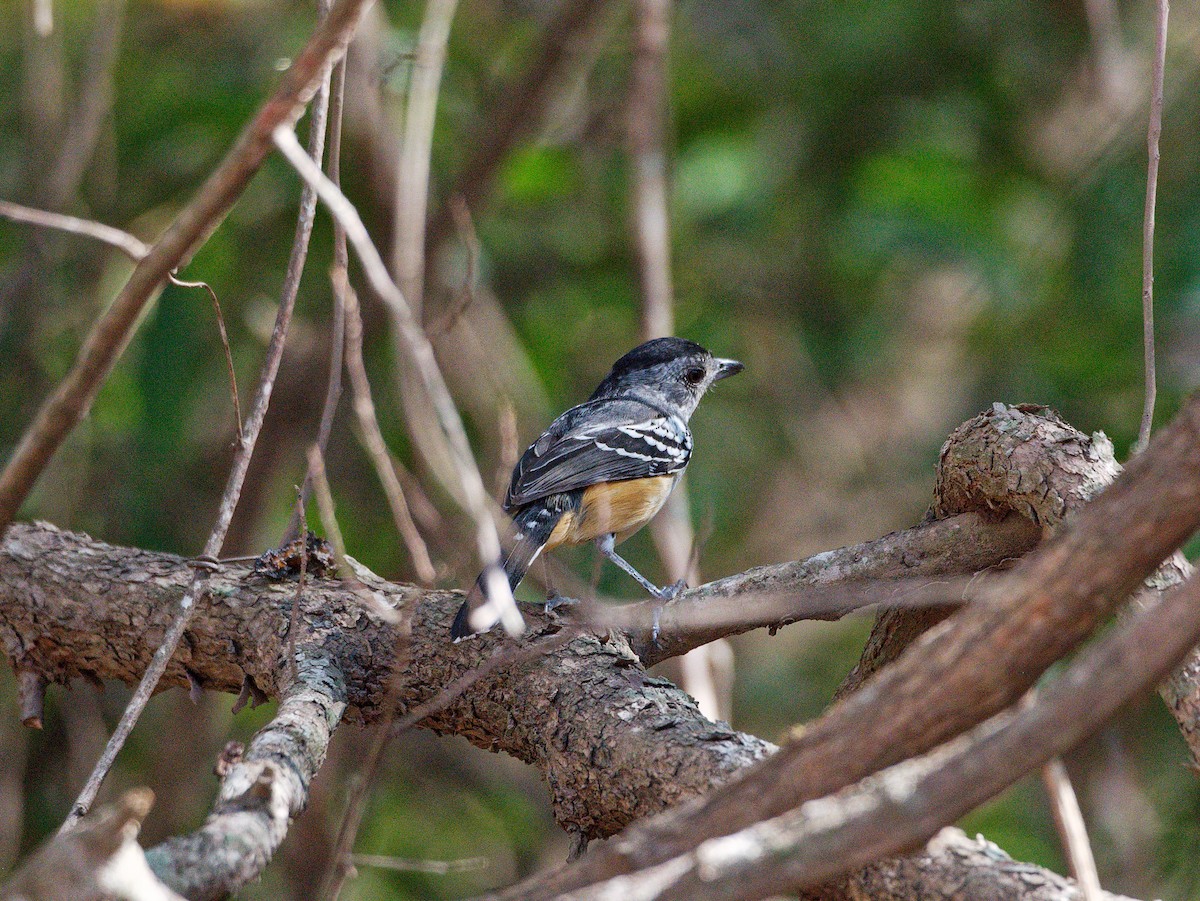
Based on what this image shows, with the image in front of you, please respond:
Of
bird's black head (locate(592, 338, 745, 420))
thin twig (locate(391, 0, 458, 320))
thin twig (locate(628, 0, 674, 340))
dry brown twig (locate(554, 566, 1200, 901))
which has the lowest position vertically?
dry brown twig (locate(554, 566, 1200, 901))

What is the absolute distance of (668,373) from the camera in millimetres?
6230

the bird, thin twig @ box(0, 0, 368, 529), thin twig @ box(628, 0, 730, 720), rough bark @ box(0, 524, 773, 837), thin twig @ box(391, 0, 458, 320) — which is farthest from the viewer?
thin twig @ box(628, 0, 730, 720)

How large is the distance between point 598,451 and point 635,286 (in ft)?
5.18

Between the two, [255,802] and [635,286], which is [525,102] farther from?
[255,802]

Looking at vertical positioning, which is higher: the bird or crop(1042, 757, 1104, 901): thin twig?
the bird

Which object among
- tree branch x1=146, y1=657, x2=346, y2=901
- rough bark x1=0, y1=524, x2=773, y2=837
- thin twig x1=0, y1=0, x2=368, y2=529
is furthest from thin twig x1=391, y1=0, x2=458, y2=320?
tree branch x1=146, y1=657, x2=346, y2=901

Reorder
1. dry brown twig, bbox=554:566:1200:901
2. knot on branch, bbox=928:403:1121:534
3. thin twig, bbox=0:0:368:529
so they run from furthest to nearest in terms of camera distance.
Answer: knot on branch, bbox=928:403:1121:534 → thin twig, bbox=0:0:368:529 → dry brown twig, bbox=554:566:1200:901

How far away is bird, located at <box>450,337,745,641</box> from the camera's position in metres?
5.09

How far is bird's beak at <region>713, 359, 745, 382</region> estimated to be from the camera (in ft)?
Result: 21.4

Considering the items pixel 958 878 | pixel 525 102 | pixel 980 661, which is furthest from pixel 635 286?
pixel 980 661

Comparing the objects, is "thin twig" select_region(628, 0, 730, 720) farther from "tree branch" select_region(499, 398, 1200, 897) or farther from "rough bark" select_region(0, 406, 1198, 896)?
"tree branch" select_region(499, 398, 1200, 897)

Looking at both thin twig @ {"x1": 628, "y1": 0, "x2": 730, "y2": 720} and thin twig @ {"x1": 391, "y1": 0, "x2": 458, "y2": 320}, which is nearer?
thin twig @ {"x1": 391, "y1": 0, "x2": 458, "y2": 320}

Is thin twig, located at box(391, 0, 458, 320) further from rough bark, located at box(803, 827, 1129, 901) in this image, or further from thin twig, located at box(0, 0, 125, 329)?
thin twig, located at box(0, 0, 125, 329)

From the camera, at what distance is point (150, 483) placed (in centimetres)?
626
